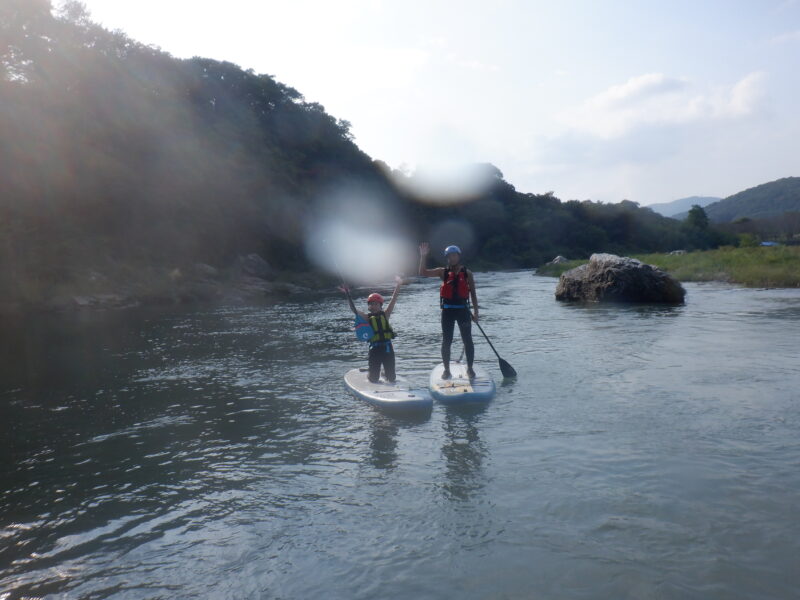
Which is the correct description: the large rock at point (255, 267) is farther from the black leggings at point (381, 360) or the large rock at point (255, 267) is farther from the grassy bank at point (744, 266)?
the black leggings at point (381, 360)

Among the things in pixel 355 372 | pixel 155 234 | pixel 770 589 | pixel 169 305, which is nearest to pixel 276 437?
pixel 355 372

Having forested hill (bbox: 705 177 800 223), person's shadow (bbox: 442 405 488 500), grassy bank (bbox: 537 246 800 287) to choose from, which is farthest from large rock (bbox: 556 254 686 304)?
forested hill (bbox: 705 177 800 223)

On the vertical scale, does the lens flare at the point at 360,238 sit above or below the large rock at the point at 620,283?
above

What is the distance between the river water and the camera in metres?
4.35

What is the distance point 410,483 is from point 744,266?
2854cm

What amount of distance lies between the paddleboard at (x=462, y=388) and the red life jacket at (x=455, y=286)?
1270mm

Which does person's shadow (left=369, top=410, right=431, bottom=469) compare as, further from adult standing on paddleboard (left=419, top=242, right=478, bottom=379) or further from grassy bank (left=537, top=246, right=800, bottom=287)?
grassy bank (left=537, top=246, right=800, bottom=287)

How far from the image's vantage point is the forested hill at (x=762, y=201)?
17262 cm

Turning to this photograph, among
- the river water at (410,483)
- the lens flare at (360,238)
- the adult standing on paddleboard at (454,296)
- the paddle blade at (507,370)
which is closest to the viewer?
the river water at (410,483)

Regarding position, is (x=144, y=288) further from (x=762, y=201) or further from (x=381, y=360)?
(x=762, y=201)

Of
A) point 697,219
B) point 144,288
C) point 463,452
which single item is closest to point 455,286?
point 463,452

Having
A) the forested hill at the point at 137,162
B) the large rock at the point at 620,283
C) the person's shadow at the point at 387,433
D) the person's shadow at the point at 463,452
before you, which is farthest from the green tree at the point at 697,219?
the person's shadow at the point at 387,433

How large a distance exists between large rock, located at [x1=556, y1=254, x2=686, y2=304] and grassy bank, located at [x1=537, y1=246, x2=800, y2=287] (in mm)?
6331

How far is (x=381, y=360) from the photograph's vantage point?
32.3 feet
